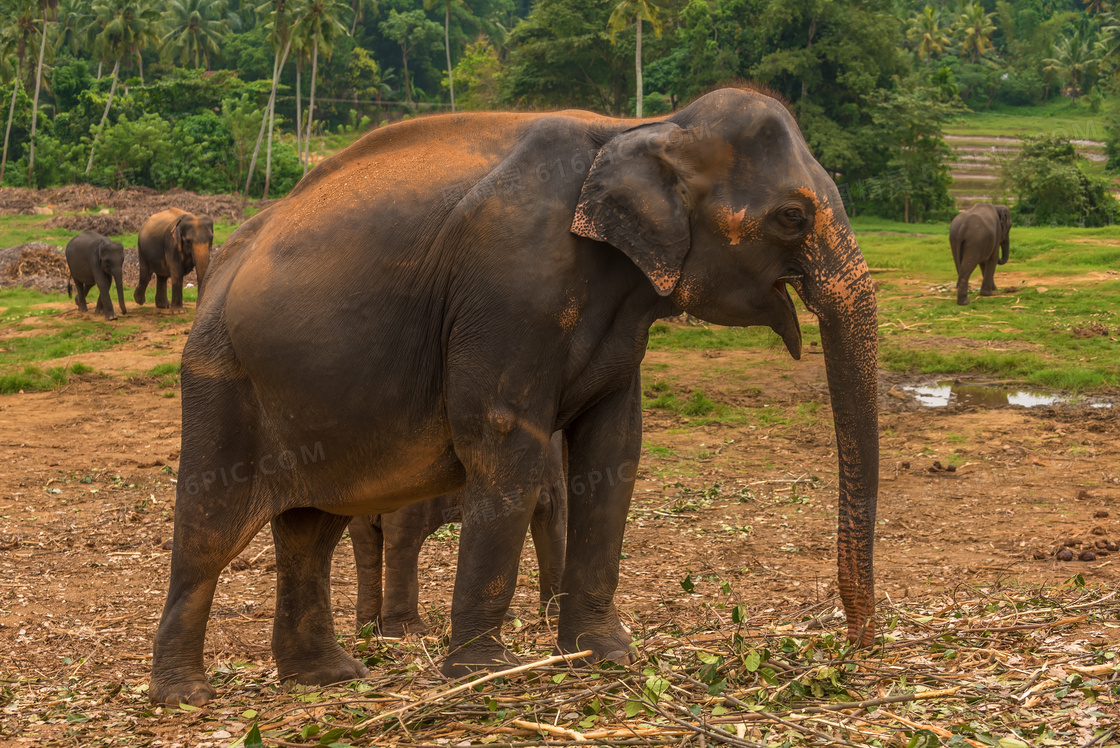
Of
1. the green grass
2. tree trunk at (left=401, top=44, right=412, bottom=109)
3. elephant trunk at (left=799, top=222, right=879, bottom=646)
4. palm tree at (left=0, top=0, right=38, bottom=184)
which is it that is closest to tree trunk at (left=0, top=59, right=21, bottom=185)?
palm tree at (left=0, top=0, right=38, bottom=184)

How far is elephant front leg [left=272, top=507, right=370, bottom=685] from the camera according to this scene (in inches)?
178

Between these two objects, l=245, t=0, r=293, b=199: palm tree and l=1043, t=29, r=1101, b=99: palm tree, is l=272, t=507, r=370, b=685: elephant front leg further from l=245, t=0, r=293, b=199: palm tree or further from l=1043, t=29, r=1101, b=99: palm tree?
l=1043, t=29, r=1101, b=99: palm tree

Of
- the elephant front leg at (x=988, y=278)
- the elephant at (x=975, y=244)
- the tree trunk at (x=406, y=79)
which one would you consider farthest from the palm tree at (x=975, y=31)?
the elephant front leg at (x=988, y=278)

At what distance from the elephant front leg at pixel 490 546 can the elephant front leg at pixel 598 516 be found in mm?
381

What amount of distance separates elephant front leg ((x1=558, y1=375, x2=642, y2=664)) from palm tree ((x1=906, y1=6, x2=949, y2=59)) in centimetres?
6225

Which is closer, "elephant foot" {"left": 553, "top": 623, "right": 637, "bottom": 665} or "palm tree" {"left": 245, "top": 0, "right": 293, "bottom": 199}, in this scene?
"elephant foot" {"left": 553, "top": 623, "right": 637, "bottom": 665}

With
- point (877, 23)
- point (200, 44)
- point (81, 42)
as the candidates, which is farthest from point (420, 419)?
point (200, 44)

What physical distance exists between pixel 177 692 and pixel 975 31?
217 ft

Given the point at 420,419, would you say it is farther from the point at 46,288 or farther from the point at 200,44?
the point at 200,44

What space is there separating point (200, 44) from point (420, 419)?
65.1 meters

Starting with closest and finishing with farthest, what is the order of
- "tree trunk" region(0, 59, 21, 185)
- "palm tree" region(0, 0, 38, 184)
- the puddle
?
the puddle < "palm tree" region(0, 0, 38, 184) < "tree trunk" region(0, 59, 21, 185)

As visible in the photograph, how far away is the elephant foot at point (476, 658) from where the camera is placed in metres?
3.83

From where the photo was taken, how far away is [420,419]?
12.8 ft

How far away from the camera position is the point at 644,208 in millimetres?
3621
